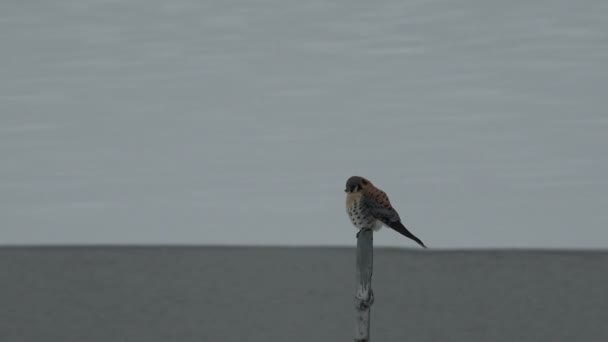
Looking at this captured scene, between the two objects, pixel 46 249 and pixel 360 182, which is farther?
pixel 46 249

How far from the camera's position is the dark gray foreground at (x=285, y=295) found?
8383 mm

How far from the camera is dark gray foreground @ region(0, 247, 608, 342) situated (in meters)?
8.38

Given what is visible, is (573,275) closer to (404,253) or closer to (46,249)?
(404,253)

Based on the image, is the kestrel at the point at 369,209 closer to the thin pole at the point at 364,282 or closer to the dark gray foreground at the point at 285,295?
the thin pole at the point at 364,282

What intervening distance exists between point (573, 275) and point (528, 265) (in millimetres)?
307

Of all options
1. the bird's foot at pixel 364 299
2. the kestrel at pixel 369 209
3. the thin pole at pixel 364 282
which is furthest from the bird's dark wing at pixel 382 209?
the bird's foot at pixel 364 299

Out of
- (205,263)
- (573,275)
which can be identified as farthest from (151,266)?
(573,275)

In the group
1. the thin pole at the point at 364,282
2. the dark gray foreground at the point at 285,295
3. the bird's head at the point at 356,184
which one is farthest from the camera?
the dark gray foreground at the point at 285,295

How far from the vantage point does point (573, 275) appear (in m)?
8.29

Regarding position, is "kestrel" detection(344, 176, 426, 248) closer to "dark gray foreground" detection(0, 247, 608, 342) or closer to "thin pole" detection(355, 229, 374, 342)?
"thin pole" detection(355, 229, 374, 342)

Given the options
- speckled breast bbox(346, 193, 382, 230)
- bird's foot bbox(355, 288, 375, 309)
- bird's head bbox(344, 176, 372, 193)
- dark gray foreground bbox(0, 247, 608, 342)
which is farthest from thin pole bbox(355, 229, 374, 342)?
dark gray foreground bbox(0, 247, 608, 342)

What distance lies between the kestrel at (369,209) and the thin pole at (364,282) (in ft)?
0.62

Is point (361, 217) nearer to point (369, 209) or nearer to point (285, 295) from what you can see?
point (369, 209)

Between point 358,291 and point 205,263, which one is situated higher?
point 205,263
